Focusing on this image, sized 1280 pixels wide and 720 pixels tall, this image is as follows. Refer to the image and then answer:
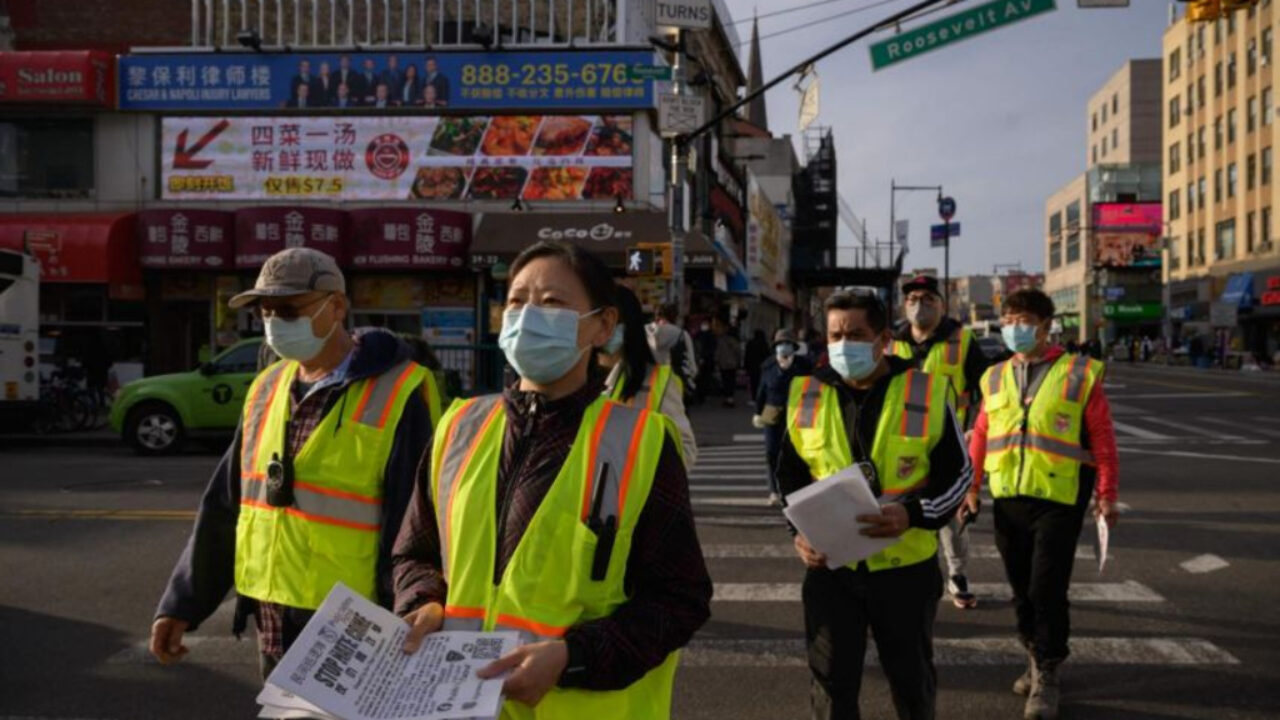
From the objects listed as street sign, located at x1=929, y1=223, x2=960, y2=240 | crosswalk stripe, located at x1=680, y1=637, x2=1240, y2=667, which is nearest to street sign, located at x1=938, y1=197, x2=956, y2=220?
street sign, located at x1=929, y1=223, x2=960, y2=240

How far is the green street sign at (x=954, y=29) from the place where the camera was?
12.7 m

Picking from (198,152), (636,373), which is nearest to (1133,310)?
(198,152)

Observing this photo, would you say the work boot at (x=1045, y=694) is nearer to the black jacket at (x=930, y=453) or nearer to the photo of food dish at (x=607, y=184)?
the black jacket at (x=930, y=453)

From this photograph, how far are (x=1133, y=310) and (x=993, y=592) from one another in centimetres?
8752

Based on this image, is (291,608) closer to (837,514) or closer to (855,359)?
(837,514)

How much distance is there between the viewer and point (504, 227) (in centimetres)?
2389

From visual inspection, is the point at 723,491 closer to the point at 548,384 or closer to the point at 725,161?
the point at 548,384

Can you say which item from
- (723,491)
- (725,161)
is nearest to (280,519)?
(723,491)

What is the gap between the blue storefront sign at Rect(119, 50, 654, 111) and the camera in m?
24.1

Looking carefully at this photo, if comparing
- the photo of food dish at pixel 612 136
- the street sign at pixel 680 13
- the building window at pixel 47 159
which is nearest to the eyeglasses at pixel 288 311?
the street sign at pixel 680 13

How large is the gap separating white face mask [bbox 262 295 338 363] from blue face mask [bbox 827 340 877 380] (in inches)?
76.6

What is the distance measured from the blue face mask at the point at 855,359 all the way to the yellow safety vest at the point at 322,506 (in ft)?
5.69

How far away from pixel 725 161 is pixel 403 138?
1470 cm

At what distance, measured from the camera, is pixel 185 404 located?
50.9 feet
